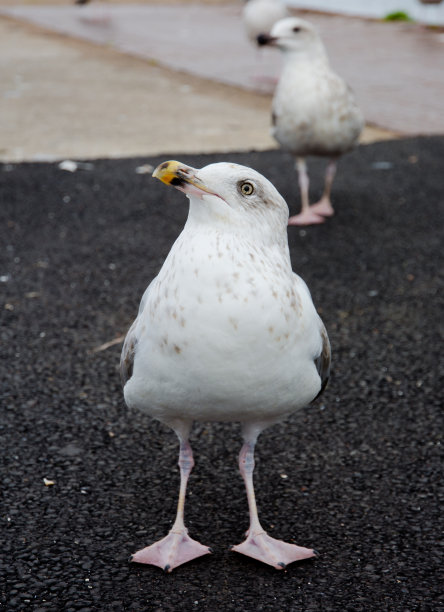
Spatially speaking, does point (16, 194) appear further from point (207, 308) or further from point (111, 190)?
point (207, 308)

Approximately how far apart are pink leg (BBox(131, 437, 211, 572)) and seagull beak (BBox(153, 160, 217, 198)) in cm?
93

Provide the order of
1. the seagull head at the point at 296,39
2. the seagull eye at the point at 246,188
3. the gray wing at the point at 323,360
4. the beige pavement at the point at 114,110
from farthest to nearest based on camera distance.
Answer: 1. the beige pavement at the point at 114,110
2. the seagull head at the point at 296,39
3. the gray wing at the point at 323,360
4. the seagull eye at the point at 246,188

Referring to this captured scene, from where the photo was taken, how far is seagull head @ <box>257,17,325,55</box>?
22.3 ft

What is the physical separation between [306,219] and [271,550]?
3.96 m

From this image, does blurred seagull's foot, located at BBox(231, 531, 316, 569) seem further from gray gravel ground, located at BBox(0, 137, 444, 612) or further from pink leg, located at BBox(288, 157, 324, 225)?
pink leg, located at BBox(288, 157, 324, 225)

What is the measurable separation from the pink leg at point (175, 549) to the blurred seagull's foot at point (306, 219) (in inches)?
148

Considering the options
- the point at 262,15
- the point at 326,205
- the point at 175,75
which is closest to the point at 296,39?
the point at 326,205

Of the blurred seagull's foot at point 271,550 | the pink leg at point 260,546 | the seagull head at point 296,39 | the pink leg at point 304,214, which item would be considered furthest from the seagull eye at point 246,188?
the seagull head at point 296,39

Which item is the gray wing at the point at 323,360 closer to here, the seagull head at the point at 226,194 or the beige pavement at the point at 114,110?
the seagull head at the point at 226,194

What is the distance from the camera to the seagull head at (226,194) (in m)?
2.58

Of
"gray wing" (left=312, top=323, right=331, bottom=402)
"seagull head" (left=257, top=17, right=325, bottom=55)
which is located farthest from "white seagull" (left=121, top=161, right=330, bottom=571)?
"seagull head" (left=257, top=17, right=325, bottom=55)

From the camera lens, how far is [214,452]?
373 centimetres

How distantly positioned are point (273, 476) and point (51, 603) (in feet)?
3.54

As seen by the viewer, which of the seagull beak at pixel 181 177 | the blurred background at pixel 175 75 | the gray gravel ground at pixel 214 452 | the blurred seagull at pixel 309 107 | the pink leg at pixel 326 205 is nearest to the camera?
the seagull beak at pixel 181 177
